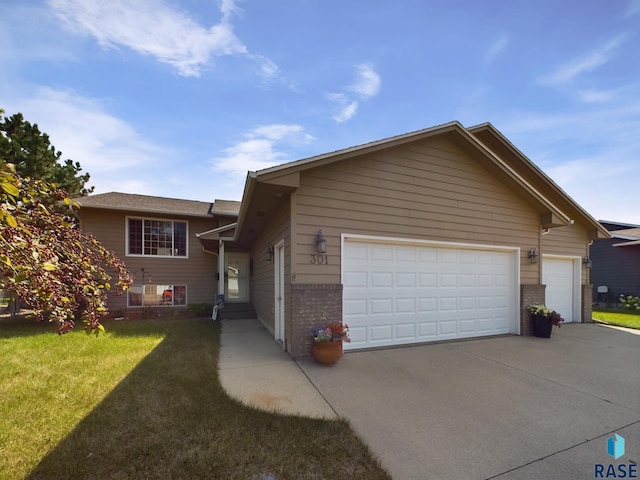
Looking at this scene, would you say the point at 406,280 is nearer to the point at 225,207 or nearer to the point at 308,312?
the point at 308,312

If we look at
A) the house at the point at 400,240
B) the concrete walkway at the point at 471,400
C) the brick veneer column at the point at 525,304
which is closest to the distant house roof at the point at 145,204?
the house at the point at 400,240

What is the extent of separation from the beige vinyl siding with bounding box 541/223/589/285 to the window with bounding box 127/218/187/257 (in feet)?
44.5

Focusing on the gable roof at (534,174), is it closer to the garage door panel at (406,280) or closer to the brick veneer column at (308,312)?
the garage door panel at (406,280)

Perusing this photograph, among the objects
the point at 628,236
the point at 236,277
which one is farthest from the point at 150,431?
the point at 628,236

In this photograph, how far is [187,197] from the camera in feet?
52.0

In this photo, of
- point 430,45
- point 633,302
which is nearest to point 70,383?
point 430,45

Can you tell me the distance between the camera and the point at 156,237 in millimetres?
12867

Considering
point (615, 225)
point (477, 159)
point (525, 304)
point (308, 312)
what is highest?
point (477, 159)

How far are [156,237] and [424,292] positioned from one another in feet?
36.3

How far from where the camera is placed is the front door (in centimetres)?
1316

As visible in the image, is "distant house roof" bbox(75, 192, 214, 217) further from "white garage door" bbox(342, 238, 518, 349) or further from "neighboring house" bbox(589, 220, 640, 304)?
"neighboring house" bbox(589, 220, 640, 304)

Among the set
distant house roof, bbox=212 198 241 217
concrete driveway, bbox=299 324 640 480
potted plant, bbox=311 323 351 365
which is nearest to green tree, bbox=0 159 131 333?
concrete driveway, bbox=299 324 640 480

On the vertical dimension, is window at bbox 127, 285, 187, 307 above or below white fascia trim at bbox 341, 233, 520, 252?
below

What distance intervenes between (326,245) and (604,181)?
11317 mm
